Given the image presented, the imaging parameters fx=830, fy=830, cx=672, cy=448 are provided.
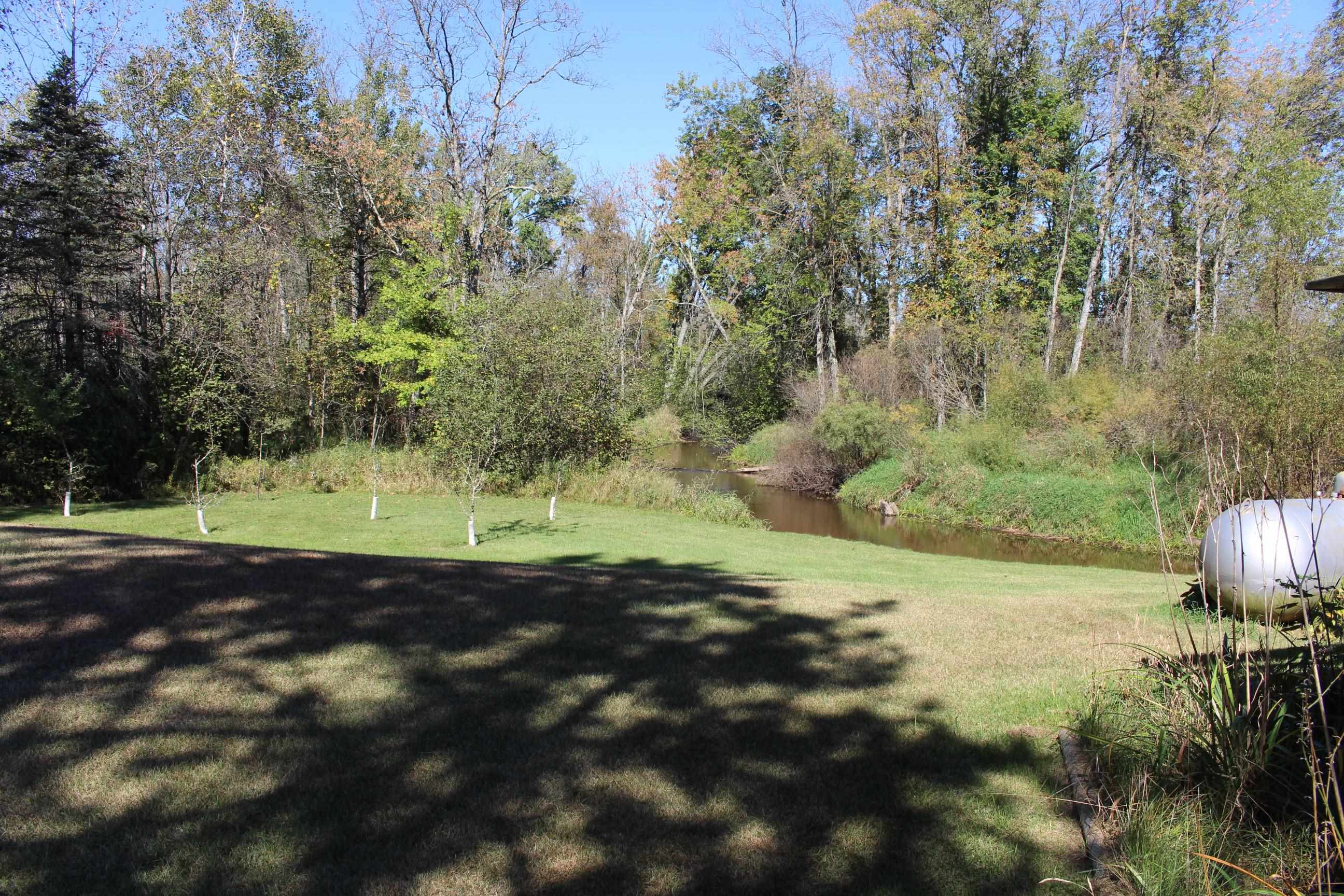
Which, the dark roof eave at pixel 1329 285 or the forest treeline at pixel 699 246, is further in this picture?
the forest treeline at pixel 699 246

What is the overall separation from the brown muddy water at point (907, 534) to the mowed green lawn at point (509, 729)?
14472 mm

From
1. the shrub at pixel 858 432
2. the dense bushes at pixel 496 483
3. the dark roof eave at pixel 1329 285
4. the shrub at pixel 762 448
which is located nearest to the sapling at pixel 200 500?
the dense bushes at pixel 496 483

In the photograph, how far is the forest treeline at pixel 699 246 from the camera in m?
22.2

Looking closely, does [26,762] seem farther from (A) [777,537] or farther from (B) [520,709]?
(A) [777,537]

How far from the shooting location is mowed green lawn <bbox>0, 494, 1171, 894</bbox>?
11.6 ft

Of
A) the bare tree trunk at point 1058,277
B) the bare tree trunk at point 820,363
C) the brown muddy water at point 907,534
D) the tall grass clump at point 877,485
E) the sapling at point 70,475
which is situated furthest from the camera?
the bare tree trunk at point 820,363

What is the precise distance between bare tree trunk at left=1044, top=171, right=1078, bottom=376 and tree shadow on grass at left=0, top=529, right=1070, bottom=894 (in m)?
32.2

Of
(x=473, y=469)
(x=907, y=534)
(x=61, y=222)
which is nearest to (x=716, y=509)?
(x=907, y=534)

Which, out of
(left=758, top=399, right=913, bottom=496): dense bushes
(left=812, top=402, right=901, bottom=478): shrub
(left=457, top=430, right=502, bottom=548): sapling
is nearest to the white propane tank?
(left=457, top=430, right=502, bottom=548): sapling

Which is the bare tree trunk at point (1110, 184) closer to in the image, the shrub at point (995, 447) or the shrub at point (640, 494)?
the shrub at point (995, 447)

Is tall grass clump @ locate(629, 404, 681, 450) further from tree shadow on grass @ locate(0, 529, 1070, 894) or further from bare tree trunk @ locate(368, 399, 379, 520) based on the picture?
tree shadow on grass @ locate(0, 529, 1070, 894)

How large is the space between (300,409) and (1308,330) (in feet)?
101

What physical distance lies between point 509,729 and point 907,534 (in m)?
22.9

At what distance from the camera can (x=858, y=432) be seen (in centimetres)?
3250
